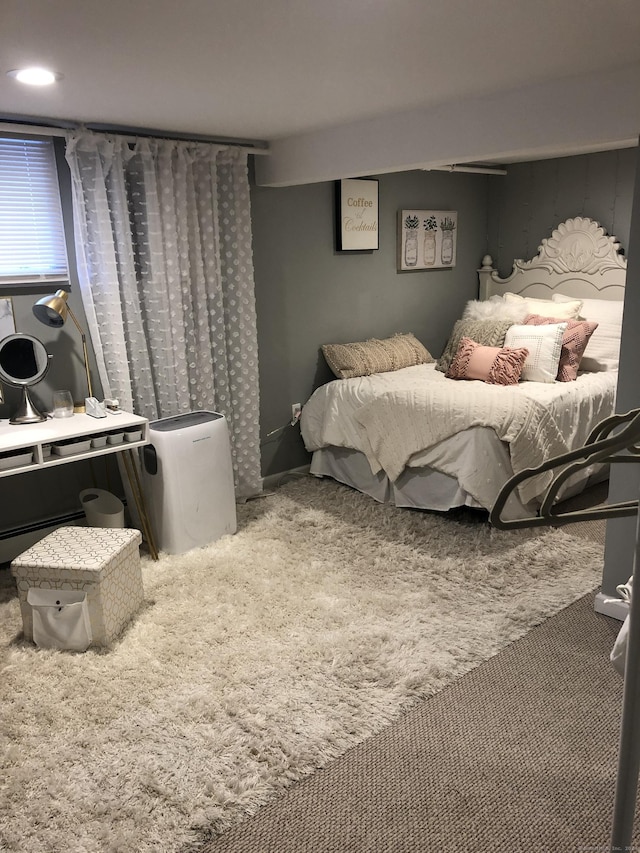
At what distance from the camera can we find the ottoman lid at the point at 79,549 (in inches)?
99.7

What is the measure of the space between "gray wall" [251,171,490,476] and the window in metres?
1.16

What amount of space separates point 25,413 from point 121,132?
1453 mm

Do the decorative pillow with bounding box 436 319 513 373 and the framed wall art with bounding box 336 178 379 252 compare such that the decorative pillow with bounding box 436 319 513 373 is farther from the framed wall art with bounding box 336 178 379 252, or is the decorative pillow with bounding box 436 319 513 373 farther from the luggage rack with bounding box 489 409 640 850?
the luggage rack with bounding box 489 409 640 850

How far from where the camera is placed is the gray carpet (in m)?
1.76

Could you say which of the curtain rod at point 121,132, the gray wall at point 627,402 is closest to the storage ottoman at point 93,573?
the curtain rod at point 121,132

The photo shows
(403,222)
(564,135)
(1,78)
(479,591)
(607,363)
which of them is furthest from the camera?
(403,222)

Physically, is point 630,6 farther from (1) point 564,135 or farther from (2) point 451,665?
(2) point 451,665

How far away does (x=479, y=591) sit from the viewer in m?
2.97

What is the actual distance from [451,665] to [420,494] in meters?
1.41

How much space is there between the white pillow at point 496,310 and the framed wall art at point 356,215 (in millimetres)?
874

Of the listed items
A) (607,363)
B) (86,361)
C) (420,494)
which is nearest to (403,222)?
(607,363)

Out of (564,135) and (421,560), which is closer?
(564,135)

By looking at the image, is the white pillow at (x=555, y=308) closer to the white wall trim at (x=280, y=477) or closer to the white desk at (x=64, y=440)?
the white wall trim at (x=280, y=477)

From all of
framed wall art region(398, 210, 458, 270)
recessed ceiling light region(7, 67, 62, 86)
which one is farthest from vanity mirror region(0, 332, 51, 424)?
framed wall art region(398, 210, 458, 270)
